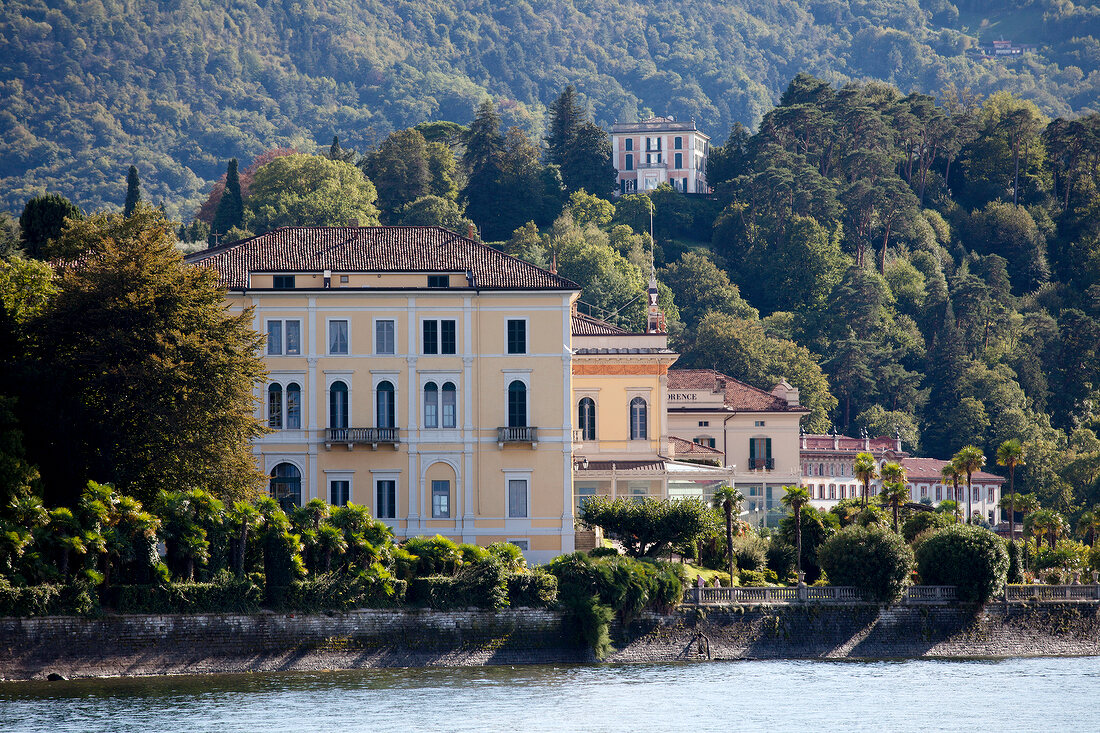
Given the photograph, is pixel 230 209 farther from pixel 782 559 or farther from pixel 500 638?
pixel 500 638

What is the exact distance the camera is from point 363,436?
6538cm

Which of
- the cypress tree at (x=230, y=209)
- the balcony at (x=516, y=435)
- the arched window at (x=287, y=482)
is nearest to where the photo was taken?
the balcony at (x=516, y=435)

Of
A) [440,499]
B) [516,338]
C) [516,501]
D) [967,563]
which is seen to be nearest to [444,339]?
[516,338]

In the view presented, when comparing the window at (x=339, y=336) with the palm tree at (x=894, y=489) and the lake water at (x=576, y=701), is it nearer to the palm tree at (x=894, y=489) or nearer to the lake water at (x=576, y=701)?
the lake water at (x=576, y=701)

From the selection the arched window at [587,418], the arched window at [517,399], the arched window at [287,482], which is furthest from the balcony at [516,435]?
the arched window at [587,418]

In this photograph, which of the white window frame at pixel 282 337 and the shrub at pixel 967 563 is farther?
the white window frame at pixel 282 337

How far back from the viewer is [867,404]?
14350 centimetres

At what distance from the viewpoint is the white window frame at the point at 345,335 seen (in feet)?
217

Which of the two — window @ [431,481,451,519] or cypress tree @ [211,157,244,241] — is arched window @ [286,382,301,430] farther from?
cypress tree @ [211,157,244,241]

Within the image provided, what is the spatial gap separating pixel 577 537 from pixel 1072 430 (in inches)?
3358

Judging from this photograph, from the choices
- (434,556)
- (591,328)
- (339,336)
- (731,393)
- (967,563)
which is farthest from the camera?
(731,393)

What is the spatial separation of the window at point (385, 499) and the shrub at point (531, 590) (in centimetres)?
940

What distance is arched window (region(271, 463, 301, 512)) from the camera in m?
65.7

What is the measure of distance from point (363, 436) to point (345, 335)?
402 centimetres
